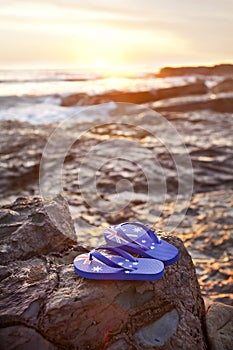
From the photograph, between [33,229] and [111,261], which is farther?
[33,229]

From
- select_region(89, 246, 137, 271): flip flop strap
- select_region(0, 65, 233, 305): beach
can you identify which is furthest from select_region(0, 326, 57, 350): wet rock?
select_region(0, 65, 233, 305): beach

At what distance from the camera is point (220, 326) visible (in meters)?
2.74

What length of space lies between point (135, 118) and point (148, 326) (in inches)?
614

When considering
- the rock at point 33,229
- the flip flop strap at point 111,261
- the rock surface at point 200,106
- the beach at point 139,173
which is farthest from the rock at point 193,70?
the flip flop strap at point 111,261

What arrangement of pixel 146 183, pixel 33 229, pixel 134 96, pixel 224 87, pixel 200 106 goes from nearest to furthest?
pixel 33 229
pixel 146 183
pixel 200 106
pixel 134 96
pixel 224 87

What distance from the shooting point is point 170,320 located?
7.51ft

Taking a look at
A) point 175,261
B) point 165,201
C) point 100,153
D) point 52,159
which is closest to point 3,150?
point 52,159

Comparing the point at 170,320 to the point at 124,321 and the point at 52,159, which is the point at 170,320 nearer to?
the point at 124,321

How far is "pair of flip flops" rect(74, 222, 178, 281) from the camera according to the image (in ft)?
7.51

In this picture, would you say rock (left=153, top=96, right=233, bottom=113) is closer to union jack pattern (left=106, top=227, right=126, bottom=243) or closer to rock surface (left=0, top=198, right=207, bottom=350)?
union jack pattern (left=106, top=227, right=126, bottom=243)

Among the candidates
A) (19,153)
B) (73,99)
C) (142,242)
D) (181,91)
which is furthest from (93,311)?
(181,91)

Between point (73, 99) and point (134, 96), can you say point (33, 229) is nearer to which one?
point (73, 99)

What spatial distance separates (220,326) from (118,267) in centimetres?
99

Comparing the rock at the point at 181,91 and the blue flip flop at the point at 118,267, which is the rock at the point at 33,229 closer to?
the blue flip flop at the point at 118,267
